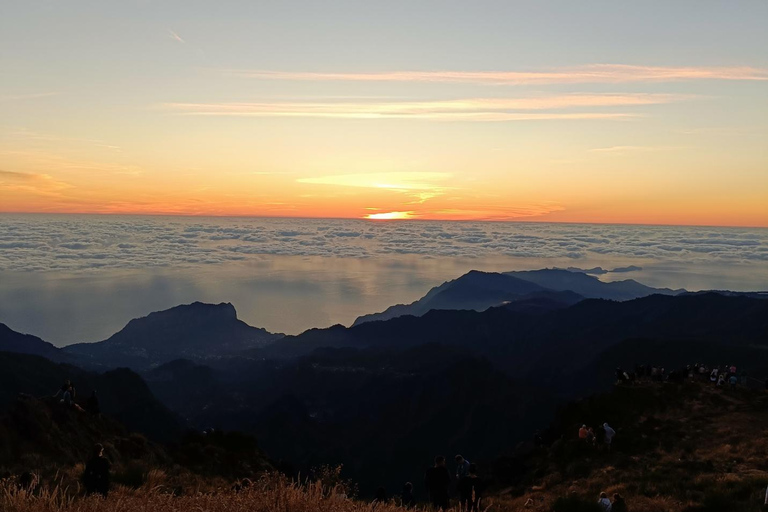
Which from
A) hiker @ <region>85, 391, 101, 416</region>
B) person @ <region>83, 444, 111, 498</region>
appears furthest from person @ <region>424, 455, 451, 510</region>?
hiker @ <region>85, 391, 101, 416</region>

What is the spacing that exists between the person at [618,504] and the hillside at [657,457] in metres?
0.30

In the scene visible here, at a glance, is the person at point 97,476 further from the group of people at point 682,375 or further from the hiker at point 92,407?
the group of people at point 682,375

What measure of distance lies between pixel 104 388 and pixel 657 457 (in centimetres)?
8942

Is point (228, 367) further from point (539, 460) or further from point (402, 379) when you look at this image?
point (539, 460)

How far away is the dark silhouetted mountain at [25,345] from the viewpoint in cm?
14150

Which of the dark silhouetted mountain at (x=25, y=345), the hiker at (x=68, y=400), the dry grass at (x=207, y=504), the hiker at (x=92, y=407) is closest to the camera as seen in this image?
the dry grass at (x=207, y=504)

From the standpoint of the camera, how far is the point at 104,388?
3447 inches

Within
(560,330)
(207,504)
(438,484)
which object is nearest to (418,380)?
(560,330)

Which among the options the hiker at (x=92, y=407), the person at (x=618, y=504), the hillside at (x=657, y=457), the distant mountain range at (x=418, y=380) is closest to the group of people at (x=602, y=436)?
the hillside at (x=657, y=457)

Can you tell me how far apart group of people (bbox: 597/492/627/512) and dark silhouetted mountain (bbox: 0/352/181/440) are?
66.1 meters

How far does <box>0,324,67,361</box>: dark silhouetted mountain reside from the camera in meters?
142

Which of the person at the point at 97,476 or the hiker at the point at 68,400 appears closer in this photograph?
the person at the point at 97,476

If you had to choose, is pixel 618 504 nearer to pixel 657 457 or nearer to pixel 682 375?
pixel 657 457

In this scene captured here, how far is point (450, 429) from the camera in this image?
83.8m
